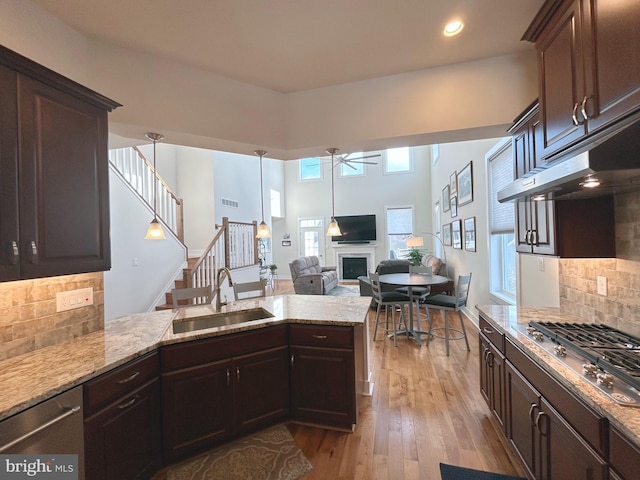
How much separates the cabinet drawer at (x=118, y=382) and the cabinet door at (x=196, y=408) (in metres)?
0.14

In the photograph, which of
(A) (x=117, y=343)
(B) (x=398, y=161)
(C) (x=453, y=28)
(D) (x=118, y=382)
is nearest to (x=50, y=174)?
(A) (x=117, y=343)

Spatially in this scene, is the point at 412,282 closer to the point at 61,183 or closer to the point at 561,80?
the point at 561,80

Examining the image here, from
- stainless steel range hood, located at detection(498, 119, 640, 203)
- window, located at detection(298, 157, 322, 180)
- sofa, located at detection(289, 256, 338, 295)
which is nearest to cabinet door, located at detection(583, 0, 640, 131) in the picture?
stainless steel range hood, located at detection(498, 119, 640, 203)

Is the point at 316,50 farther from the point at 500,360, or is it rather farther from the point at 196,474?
the point at 196,474

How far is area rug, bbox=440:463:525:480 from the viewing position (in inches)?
69.7

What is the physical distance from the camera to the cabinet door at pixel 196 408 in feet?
6.10

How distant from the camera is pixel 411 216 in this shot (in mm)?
9633

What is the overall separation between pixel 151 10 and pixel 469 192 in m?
4.88

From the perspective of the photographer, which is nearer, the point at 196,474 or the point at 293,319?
the point at 196,474

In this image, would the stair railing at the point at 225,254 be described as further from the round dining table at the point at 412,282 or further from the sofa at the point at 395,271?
the round dining table at the point at 412,282

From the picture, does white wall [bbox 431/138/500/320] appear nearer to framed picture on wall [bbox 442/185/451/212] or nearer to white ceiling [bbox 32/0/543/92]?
framed picture on wall [bbox 442/185/451/212]

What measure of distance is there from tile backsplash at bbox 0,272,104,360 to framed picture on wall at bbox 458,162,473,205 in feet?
17.1

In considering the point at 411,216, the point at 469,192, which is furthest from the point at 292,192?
the point at 469,192

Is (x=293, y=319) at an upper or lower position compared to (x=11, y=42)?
lower
